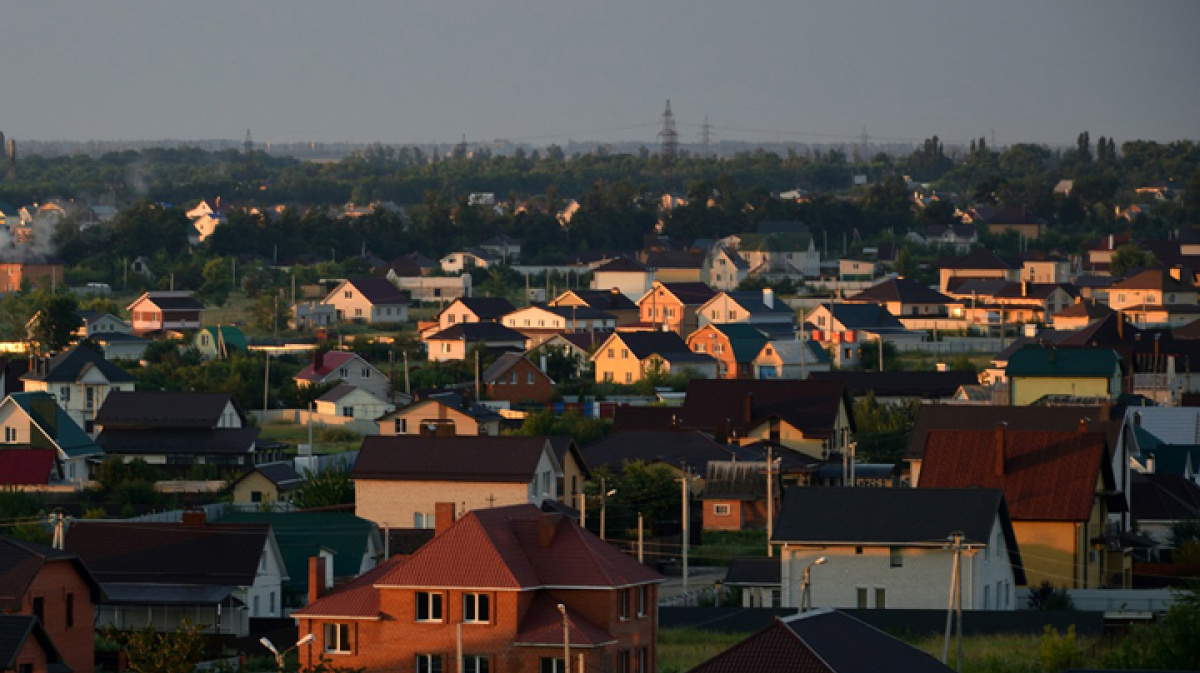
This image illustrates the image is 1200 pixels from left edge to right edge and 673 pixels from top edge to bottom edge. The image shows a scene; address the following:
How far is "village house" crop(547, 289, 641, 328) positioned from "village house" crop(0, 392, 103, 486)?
104 feet

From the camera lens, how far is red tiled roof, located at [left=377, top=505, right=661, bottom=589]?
2244cm

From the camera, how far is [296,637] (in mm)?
26328

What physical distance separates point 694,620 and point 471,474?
9386 millimetres

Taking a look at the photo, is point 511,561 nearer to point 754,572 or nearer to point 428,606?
point 428,606

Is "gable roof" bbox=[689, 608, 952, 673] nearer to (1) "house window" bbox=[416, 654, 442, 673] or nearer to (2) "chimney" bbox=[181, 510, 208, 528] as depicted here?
(1) "house window" bbox=[416, 654, 442, 673]

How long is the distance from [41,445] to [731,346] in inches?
974

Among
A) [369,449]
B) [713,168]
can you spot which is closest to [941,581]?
[369,449]

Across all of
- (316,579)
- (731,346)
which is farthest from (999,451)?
(731,346)

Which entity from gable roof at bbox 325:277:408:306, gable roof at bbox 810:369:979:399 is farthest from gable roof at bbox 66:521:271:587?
gable roof at bbox 325:277:408:306

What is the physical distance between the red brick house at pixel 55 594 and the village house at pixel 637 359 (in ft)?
120

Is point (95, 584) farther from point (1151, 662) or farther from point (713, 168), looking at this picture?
point (713, 168)

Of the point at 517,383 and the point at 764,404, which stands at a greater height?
the point at 764,404

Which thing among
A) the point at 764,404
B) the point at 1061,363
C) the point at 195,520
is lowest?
the point at 764,404

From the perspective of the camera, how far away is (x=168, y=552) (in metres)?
29.2
